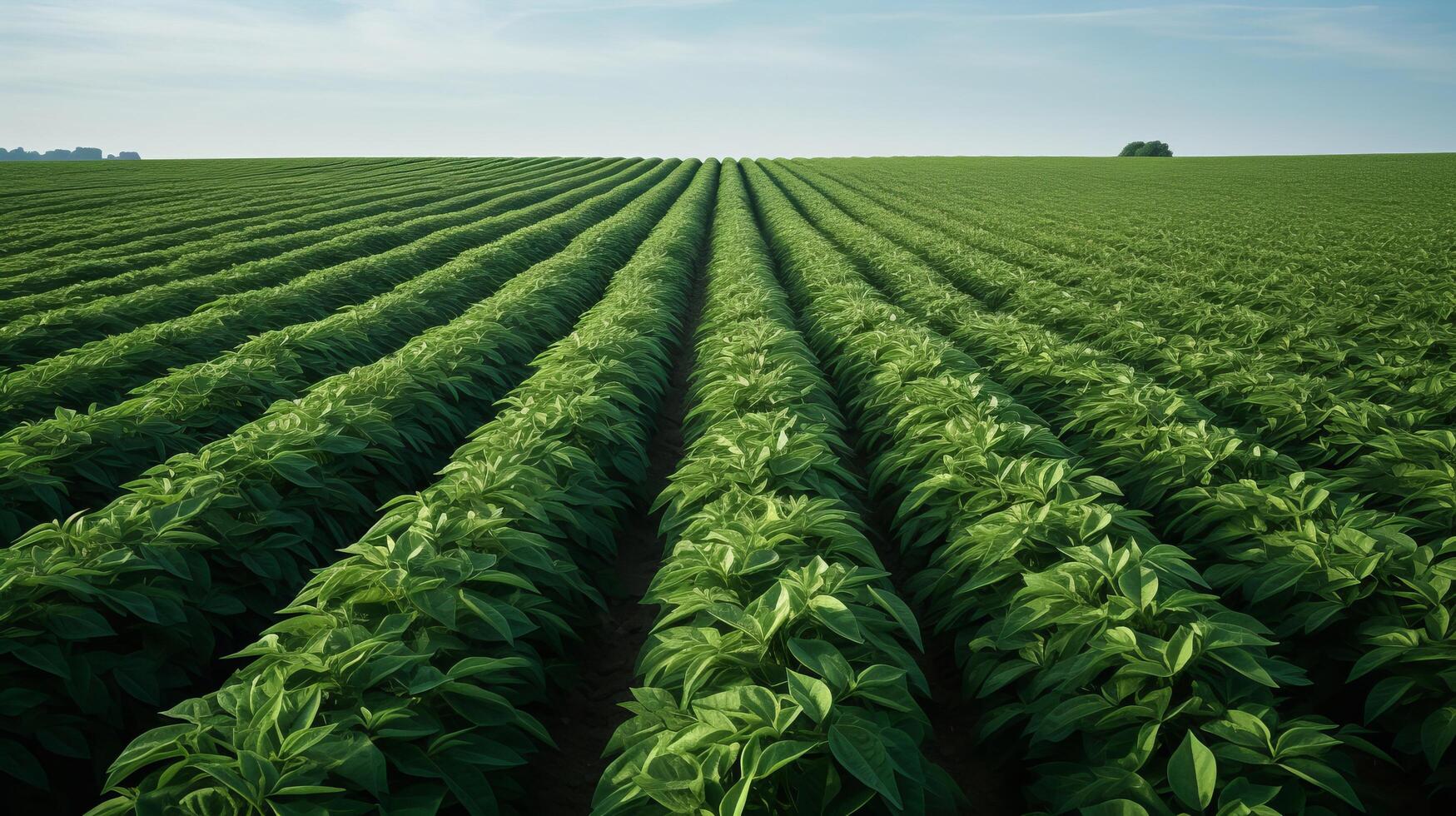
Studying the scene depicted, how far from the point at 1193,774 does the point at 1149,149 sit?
11805 cm

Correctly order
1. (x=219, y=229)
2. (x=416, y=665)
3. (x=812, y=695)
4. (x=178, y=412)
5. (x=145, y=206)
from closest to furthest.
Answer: (x=812, y=695) < (x=416, y=665) < (x=178, y=412) < (x=219, y=229) < (x=145, y=206)

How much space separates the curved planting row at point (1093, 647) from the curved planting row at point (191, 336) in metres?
7.20

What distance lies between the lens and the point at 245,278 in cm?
1262

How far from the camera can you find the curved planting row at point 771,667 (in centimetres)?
204

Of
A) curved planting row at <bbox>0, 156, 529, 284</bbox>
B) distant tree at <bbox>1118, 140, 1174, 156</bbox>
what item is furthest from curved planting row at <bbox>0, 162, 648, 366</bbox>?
distant tree at <bbox>1118, 140, 1174, 156</bbox>

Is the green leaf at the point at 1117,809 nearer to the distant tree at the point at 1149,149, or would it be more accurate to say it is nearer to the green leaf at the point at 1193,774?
the green leaf at the point at 1193,774

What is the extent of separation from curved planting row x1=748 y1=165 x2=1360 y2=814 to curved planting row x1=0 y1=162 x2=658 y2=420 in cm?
720

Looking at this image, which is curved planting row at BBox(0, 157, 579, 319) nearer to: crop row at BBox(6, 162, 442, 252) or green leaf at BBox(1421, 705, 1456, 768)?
crop row at BBox(6, 162, 442, 252)

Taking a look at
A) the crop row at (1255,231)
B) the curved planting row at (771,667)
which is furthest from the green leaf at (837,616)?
the crop row at (1255,231)

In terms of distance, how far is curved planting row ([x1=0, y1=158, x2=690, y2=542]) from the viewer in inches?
172

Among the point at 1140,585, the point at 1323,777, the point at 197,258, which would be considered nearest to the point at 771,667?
the point at 1140,585

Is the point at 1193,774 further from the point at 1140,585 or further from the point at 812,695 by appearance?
the point at 812,695

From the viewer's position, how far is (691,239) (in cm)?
1886

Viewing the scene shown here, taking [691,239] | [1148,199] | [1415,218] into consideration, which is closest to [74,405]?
[691,239]
